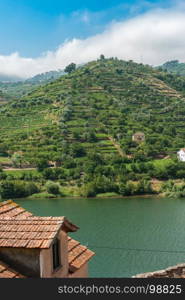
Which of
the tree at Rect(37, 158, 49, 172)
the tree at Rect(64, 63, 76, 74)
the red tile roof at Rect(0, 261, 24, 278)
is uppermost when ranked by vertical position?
Answer: the tree at Rect(64, 63, 76, 74)

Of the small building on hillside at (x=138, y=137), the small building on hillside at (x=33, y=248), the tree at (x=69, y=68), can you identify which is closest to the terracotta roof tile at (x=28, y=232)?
the small building on hillside at (x=33, y=248)

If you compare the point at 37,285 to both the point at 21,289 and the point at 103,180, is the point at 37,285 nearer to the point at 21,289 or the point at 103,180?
the point at 21,289

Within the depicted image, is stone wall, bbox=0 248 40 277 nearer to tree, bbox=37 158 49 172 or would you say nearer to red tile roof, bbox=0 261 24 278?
red tile roof, bbox=0 261 24 278

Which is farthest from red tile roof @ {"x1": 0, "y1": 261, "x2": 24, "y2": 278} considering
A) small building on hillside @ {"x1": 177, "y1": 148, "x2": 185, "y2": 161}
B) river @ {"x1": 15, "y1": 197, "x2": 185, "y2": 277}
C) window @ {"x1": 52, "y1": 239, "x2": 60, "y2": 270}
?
small building on hillside @ {"x1": 177, "y1": 148, "x2": 185, "y2": 161}

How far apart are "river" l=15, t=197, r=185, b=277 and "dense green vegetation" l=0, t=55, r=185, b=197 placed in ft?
16.9

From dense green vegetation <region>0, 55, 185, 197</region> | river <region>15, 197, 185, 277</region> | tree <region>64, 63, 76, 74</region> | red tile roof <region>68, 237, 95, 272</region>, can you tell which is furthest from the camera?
tree <region>64, 63, 76, 74</region>

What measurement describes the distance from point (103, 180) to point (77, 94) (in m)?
46.9

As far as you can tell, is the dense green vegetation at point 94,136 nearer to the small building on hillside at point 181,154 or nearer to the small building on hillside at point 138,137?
the small building on hillside at point 138,137

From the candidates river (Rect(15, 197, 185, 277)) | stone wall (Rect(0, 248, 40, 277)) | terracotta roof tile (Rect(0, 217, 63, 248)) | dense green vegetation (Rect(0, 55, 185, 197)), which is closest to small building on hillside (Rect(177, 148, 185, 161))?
dense green vegetation (Rect(0, 55, 185, 197))

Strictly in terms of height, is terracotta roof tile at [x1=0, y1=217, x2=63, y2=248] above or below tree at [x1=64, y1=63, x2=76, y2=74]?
below

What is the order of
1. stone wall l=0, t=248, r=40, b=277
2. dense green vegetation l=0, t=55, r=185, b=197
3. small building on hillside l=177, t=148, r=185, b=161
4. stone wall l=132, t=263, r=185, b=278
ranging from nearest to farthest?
stone wall l=0, t=248, r=40, b=277
stone wall l=132, t=263, r=185, b=278
dense green vegetation l=0, t=55, r=185, b=197
small building on hillside l=177, t=148, r=185, b=161

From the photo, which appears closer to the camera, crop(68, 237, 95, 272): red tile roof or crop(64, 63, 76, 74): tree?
crop(68, 237, 95, 272): red tile roof

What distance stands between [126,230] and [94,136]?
1501 inches

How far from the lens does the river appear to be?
25.8 m
